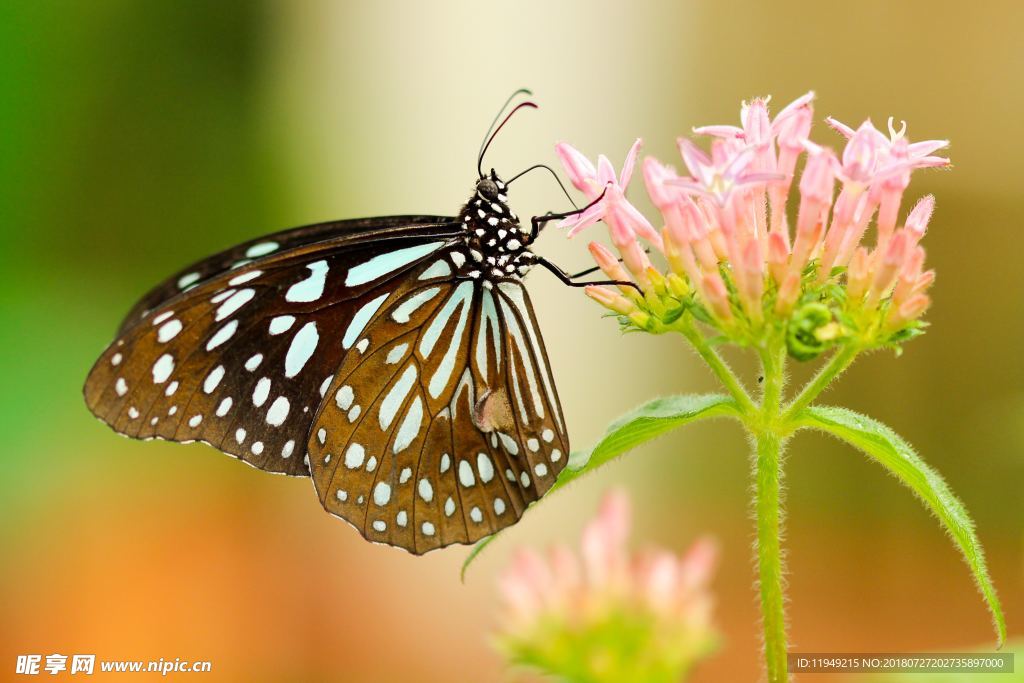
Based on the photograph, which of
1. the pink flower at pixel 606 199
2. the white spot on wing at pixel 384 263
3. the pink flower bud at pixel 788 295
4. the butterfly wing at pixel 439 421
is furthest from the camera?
the white spot on wing at pixel 384 263

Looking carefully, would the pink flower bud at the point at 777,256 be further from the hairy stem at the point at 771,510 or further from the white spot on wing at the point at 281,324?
the white spot on wing at the point at 281,324

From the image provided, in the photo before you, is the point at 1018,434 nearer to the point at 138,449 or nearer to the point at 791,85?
the point at 791,85

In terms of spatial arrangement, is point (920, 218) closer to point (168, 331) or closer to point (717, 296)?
point (717, 296)

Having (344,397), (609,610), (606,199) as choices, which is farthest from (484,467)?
(609,610)

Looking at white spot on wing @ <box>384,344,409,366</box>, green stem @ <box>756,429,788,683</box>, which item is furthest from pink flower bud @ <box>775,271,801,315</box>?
white spot on wing @ <box>384,344,409,366</box>

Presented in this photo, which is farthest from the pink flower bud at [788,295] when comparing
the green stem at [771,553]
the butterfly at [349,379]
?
the butterfly at [349,379]

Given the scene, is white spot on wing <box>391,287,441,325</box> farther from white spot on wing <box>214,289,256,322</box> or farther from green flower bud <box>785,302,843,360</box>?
green flower bud <box>785,302,843,360</box>
